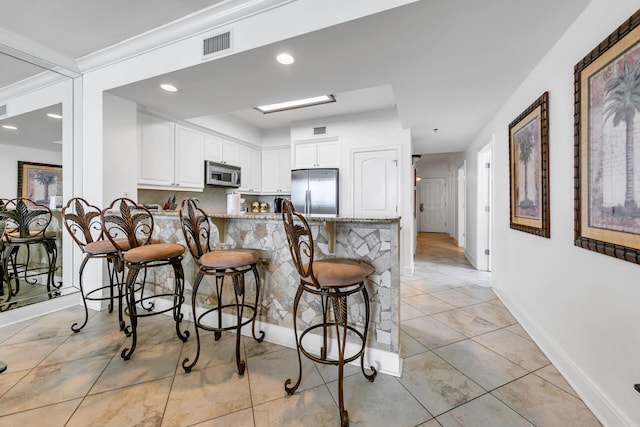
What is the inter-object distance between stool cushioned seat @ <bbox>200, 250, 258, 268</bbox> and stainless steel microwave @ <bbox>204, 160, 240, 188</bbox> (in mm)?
2647

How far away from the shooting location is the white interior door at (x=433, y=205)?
30.2ft

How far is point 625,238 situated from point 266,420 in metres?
1.92

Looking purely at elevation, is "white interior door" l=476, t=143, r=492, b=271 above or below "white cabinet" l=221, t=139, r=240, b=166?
below

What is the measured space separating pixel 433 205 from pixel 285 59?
345 inches

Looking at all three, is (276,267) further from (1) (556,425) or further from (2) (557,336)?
(2) (557,336)

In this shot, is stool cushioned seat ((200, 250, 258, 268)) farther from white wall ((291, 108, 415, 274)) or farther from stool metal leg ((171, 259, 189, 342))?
white wall ((291, 108, 415, 274))

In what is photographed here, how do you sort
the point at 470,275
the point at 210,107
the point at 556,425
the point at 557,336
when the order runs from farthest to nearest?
the point at 470,275 → the point at 210,107 → the point at 557,336 → the point at 556,425

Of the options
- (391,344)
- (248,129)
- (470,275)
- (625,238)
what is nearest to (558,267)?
(625,238)

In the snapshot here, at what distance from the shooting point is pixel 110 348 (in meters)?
1.91

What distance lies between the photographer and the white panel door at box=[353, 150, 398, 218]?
3.90 meters

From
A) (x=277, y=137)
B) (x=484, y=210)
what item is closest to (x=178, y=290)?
(x=277, y=137)

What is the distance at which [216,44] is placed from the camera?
6.63 feet

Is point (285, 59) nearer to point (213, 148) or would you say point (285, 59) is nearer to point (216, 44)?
point (216, 44)

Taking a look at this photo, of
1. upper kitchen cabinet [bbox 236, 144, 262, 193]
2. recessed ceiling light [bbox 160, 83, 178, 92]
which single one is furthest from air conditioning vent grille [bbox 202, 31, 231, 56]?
upper kitchen cabinet [bbox 236, 144, 262, 193]
